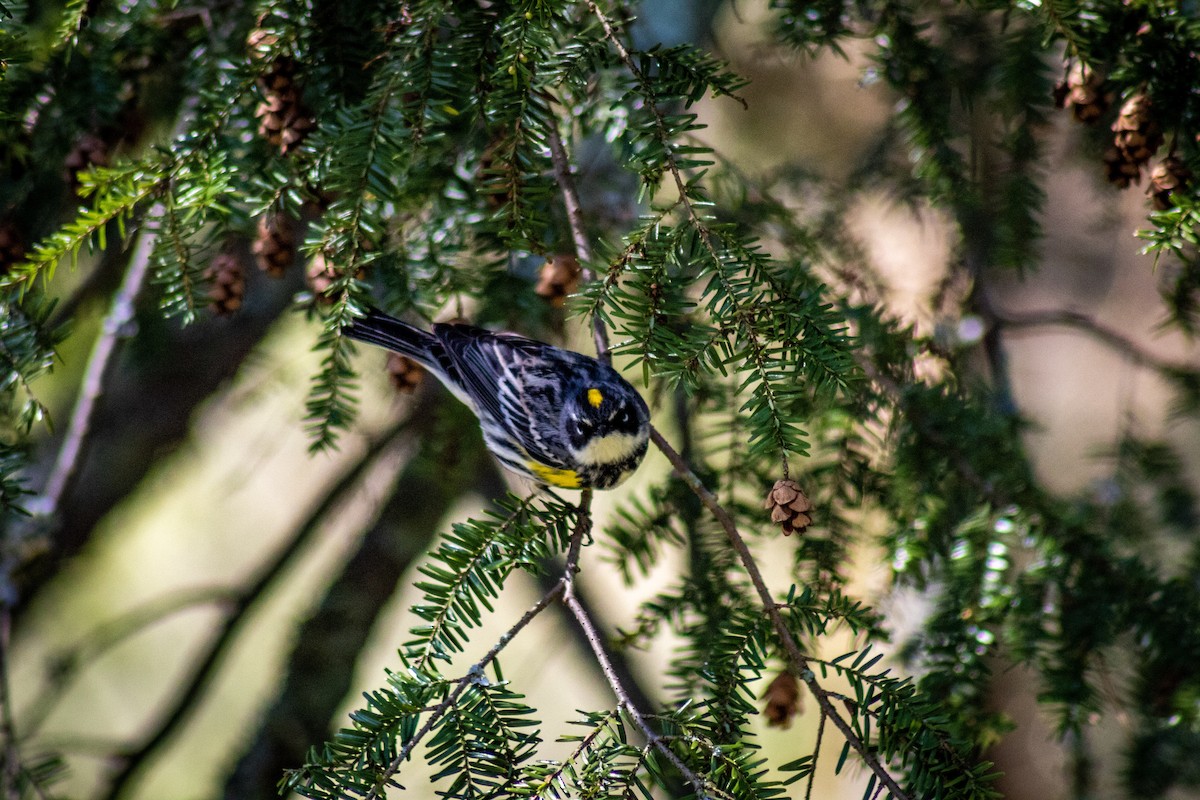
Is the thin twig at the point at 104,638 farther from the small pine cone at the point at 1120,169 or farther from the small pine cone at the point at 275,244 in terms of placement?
the small pine cone at the point at 1120,169

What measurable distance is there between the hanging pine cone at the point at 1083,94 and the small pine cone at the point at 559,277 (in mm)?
719

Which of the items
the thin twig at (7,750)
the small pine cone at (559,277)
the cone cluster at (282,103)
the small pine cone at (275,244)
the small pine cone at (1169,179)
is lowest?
the thin twig at (7,750)

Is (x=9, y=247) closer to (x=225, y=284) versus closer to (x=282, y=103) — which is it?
(x=225, y=284)

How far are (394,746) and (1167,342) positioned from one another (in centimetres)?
284

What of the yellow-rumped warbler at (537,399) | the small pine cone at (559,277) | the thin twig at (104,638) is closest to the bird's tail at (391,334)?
the yellow-rumped warbler at (537,399)

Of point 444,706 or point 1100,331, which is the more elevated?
point 1100,331

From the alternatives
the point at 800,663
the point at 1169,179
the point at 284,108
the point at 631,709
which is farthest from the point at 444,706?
the point at 1169,179

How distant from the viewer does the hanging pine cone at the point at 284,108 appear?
3.79 feet

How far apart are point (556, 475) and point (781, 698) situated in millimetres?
550

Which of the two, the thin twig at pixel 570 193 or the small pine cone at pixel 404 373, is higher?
the thin twig at pixel 570 193

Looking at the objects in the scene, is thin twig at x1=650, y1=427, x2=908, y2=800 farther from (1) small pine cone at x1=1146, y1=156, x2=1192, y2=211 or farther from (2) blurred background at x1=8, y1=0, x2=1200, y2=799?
(2) blurred background at x1=8, y1=0, x2=1200, y2=799

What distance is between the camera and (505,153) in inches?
43.7

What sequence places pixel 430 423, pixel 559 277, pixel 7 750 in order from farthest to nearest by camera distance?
1. pixel 430 423
2. pixel 7 750
3. pixel 559 277

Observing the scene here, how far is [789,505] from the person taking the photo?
3.42 feet
